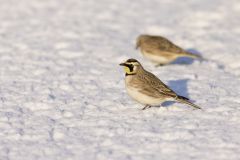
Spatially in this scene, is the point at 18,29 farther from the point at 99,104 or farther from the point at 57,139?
the point at 57,139

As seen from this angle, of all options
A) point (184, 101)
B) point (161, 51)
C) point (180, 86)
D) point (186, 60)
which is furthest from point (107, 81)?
point (186, 60)

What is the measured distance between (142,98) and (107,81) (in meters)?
1.42

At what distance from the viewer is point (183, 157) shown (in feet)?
18.9

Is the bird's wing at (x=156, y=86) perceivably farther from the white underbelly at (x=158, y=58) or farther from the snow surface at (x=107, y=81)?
the white underbelly at (x=158, y=58)

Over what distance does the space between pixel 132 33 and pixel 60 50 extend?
1640 mm

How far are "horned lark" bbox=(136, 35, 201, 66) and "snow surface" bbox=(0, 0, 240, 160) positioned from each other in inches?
6.7

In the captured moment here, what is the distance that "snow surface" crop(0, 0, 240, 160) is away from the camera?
6.09 metres

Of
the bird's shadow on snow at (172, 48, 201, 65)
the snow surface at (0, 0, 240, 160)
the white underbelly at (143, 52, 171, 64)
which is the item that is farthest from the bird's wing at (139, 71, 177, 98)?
the bird's shadow on snow at (172, 48, 201, 65)

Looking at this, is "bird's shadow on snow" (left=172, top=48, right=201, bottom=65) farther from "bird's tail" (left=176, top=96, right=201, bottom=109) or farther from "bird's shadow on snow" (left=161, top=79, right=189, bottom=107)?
"bird's tail" (left=176, top=96, right=201, bottom=109)

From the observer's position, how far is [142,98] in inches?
276

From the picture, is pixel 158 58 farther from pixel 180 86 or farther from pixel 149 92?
pixel 149 92

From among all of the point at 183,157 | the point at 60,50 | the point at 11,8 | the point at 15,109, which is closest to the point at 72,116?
the point at 15,109

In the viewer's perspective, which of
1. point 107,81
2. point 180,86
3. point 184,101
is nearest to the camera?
point 184,101

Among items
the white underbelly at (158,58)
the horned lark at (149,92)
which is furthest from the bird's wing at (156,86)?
the white underbelly at (158,58)
